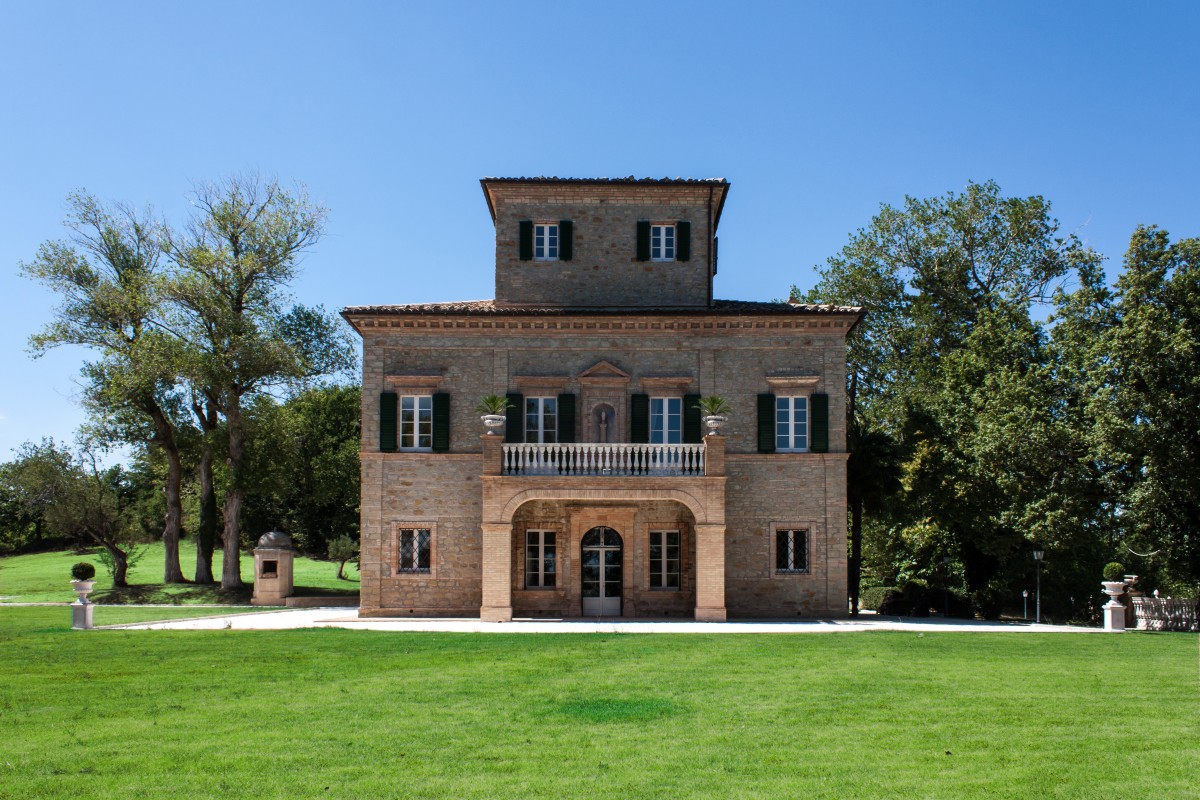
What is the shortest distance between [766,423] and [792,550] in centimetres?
395

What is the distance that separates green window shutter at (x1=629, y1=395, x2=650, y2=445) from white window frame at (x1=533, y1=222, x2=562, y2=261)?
5.71 metres

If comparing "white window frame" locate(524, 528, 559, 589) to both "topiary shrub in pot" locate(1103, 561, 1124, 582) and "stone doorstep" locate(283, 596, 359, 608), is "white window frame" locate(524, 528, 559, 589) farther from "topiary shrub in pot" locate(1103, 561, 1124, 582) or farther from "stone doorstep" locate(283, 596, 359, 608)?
"topiary shrub in pot" locate(1103, 561, 1124, 582)

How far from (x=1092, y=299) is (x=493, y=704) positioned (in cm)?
2677

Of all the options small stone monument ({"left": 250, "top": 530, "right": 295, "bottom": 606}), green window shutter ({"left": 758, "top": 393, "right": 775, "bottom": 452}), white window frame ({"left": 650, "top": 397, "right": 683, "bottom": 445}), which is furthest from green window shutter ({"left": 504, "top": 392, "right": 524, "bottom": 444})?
small stone monument ({"left": 250, "top": 530, "right": 295, "bottom": 606})

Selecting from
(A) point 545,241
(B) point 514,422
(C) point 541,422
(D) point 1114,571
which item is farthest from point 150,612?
(D) point 1114,571

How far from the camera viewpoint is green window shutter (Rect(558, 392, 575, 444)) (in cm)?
3056

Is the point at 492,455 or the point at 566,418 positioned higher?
the point at 566,418

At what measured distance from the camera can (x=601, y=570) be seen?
1210 inches

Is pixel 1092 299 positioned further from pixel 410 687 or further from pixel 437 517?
pixel 410 687

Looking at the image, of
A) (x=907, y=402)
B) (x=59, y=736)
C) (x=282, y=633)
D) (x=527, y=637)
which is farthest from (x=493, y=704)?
(x=907, y=402)

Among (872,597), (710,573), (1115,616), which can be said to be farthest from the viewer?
(872,597)

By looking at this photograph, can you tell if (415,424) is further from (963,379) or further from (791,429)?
(963,379)

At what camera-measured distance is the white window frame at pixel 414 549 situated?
101 ft

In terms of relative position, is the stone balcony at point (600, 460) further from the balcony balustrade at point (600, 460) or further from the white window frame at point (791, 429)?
the white window frame at point (791, 429)
